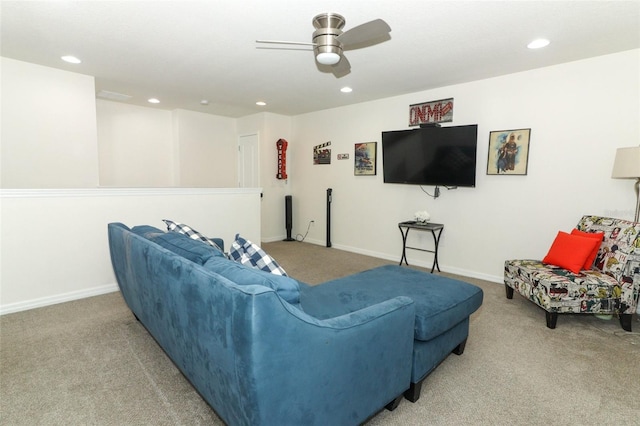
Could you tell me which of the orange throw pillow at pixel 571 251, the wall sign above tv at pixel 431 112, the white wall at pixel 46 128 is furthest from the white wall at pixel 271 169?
the orange throw pillow at pixel 571 251

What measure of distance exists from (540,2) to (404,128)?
254cm

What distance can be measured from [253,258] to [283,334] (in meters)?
0.65

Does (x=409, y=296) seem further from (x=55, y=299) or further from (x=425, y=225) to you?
(x=55, y=299)

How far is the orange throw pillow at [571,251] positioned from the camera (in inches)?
114

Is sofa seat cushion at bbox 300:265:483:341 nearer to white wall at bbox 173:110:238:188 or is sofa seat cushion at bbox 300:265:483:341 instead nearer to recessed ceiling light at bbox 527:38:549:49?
recessed ceiling light at bbox 527:38:549:49

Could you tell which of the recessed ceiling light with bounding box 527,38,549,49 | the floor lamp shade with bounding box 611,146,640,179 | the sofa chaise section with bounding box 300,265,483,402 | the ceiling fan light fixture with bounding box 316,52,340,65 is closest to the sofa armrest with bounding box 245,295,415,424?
the sofa chaise section with bounding box 300,265,483,402

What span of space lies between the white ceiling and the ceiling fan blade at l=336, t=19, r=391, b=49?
0.26 m

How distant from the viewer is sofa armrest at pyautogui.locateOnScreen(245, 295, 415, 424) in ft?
3.72

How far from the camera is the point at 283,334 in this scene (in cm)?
114

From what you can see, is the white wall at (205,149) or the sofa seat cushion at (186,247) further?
the white wall at (205,149)

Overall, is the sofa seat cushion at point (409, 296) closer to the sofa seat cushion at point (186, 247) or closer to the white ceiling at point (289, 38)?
the sofa seat cushion at point (186, 247)

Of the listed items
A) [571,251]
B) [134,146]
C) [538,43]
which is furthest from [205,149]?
[571,251]

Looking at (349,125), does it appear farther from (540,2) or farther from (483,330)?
(483,330)

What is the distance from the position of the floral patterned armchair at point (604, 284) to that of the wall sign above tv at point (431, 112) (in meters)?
2.16
